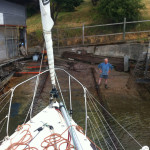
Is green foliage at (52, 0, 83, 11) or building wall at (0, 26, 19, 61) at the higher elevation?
green foliage at (52, 0, 83, 11)

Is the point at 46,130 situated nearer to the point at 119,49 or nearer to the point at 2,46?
the point at 2,46

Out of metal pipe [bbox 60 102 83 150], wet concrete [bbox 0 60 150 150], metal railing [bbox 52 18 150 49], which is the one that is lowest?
wet concrete [bbox 0 60 150 150]

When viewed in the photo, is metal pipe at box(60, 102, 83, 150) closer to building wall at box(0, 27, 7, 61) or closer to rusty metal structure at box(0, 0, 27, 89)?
rusty metal structure at box(0, 0, 27, 89)

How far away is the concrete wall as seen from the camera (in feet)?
36.7

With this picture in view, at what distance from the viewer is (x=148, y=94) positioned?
26.0 feet

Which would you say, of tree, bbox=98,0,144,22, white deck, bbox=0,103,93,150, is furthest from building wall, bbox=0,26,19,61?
white deck, bbox=0,103,93,150

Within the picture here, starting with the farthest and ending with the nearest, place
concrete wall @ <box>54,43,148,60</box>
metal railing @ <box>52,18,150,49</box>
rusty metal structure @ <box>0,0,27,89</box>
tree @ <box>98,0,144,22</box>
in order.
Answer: metal railing @ <box>52,18,150,49</box> → tree @ <box>98,0,144,22</box> → concrete wall @ <box>54,43,148,60</box> → rusty metal structure @ <box>0,0,27,89</box>

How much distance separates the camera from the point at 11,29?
11.6 metres

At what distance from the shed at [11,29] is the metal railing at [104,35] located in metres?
2.66

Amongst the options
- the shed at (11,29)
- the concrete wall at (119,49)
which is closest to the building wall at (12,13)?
the shed at (11,29)

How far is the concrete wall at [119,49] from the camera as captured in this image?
11.2m

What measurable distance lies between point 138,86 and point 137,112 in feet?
8.22

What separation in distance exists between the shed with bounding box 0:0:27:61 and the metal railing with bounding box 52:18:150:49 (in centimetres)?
266

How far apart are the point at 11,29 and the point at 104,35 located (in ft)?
21.1
